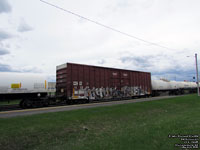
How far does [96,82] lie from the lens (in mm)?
20000

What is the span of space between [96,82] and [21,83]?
9.09 m

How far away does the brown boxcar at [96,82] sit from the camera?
17.3 metres

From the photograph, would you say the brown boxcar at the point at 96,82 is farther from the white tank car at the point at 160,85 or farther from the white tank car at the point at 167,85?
the white tank car at the point at 167,85

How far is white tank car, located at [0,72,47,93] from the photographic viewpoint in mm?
13180

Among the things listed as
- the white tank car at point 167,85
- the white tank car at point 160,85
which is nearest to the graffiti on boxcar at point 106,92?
the white tank car at point 160,85

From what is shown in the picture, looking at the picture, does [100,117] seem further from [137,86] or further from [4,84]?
[137,86]

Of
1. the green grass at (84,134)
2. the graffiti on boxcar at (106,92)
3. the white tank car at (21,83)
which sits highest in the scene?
the white tank car at (21,83)

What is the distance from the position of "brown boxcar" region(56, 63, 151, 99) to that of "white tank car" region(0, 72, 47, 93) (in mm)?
2786

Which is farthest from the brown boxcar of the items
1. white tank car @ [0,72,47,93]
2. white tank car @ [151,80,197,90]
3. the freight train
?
white tank car @ [151,80,197,90]

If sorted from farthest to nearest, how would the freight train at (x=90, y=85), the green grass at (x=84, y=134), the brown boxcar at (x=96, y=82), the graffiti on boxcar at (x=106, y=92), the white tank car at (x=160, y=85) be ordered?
the white tank car at (x=160, y=85) → the graffiti on boxcar at (x=106, y=92) → the brown boxcar at (x=96, y=82) → the freight train at (x=90, y=85) → the green grass at (x=84, y=134)

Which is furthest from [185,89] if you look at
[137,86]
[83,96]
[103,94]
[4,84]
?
[4,84]

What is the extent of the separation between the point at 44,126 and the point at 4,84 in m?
7.83

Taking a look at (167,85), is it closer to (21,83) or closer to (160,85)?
(160,85)

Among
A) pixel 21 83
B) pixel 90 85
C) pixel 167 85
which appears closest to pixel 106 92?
pixel 90 85
